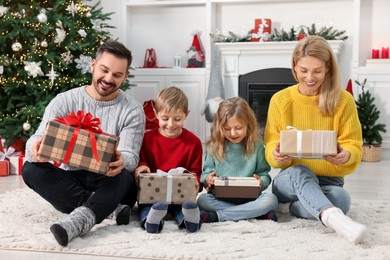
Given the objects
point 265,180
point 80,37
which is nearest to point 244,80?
point 80,37

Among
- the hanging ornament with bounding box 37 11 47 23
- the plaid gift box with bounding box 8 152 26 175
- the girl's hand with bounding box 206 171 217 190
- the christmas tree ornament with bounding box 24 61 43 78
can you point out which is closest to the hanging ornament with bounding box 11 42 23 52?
the christmas tree ornament with bounding box 24 61 43 78

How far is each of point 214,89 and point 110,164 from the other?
11.2 ft

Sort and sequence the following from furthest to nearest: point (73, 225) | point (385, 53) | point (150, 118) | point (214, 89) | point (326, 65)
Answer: point (214, 89) < point (385, 53) < point (150, 118) < point (326, 65) < point (73, 225)

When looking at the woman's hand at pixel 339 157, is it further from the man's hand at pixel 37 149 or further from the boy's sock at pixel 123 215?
the man's hand at pixel 37 149

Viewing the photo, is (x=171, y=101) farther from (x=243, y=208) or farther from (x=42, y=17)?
(x=42, y=17)

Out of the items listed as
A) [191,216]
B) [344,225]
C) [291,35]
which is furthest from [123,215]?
[291,35]

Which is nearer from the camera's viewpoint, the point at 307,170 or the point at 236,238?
the point at 236,238

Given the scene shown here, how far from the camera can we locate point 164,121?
2.56 metres

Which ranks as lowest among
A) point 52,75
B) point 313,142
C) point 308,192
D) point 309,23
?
point 308,192

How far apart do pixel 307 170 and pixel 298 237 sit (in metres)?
0.34

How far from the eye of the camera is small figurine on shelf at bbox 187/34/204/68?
19.3 feet

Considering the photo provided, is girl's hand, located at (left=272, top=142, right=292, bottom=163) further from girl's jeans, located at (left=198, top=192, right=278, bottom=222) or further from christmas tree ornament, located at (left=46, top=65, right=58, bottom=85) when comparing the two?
christmas tree ornament, located at (left=46, top=65, right=58, bottom=85)

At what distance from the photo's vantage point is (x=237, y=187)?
2.50 metres

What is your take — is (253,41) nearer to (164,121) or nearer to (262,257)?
(164,121)
